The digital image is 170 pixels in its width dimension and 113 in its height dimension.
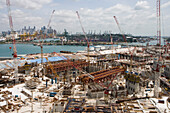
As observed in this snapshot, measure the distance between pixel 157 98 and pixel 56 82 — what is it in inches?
581

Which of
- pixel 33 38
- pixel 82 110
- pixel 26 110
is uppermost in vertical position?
pixel 33 38

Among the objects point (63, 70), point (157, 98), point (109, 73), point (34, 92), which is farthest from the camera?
point (63, 70)

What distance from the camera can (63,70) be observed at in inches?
1183

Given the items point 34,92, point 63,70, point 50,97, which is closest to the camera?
point 50,97

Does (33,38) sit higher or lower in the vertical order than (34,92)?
higher

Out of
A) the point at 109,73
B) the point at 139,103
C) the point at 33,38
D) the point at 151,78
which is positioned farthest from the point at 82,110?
the point at 33,38

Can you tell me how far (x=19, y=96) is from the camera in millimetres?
19109

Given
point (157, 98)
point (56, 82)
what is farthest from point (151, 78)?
point (56, 82)

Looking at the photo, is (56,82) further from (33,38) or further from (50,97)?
(33,38)

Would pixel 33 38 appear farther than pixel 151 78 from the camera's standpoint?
Yes

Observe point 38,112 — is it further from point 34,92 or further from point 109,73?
point 109,73

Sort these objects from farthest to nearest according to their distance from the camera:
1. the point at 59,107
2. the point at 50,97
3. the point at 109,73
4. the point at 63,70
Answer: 1. the point at 63,70
2. the point at 109,73
3. the point at 50,97
4. the point at 59,107

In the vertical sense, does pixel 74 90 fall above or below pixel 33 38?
below

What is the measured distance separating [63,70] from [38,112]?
15.5 metres
